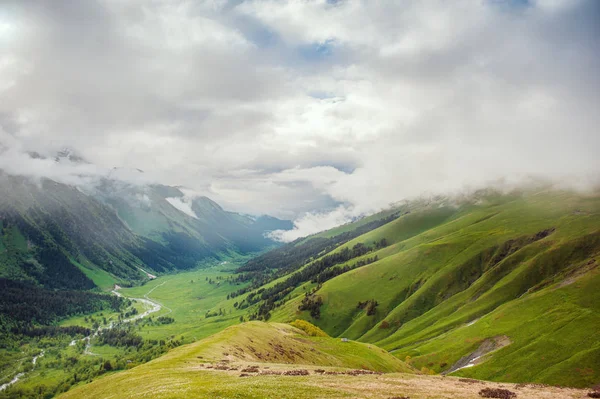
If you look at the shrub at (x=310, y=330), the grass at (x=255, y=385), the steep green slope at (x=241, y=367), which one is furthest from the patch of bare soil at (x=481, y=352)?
the grass at (x=255, y=385)

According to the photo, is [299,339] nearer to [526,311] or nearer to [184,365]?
[184,365]

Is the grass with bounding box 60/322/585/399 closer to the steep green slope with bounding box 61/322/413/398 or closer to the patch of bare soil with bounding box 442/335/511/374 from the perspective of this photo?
the steep green slope with bounding box 61/322/413/398

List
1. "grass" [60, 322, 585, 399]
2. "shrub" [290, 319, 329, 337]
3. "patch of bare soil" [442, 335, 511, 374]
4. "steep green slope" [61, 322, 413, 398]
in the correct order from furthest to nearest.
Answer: "shrub" [290, 319, 329, 337]
"patch of bare soil" [442, 335, 511, 374]
"steep green slope" [61, 322, 413, 398]
"grass" [60, 322, 585, 399]

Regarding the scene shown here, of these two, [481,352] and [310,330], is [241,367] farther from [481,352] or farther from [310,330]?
[481,352]

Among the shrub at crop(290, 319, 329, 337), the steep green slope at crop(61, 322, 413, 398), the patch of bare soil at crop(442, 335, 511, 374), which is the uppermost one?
the steep green slope at crop(61, 322, 413, 398)

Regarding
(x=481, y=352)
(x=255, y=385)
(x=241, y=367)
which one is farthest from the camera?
(x=481, y=352)

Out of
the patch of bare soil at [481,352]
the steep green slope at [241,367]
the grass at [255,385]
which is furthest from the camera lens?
the patch of bare soil at [481,352]

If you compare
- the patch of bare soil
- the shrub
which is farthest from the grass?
the patch of bare soil

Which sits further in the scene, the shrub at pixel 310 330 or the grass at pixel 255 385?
the shrub at pixel 310 330

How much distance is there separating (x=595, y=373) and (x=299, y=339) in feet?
294

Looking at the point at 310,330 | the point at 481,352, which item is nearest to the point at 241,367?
the point at 310,330

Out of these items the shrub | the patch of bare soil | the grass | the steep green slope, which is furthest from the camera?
the shrub

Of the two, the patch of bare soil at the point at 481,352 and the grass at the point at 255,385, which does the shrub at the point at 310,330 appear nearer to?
the patch of bare soil at the point at 481,352

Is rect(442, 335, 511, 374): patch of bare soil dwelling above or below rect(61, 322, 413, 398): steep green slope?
below
